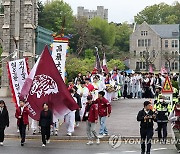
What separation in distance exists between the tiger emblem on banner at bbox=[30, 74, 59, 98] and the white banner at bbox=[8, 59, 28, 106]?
2.01 metres

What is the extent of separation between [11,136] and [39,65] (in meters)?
2.76

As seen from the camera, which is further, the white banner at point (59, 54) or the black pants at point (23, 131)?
the white banner at point (59, 54)

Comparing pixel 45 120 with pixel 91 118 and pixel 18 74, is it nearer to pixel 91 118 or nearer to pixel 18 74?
pixel 91 118

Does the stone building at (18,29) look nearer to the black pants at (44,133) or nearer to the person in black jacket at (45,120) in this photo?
the black pants at (44,133)

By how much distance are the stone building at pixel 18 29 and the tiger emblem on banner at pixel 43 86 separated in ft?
66.2

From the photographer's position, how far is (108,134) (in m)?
16.6

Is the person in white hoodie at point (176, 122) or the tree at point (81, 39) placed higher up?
the tree at point (81, 39)

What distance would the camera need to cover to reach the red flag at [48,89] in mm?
16125

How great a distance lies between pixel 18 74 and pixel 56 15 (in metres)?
67.3

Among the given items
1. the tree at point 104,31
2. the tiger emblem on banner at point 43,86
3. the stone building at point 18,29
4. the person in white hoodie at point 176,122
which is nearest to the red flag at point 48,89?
the tiger emblem on banner at point 43,86

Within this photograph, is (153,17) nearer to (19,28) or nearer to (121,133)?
(19,28)

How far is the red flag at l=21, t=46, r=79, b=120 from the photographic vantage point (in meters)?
16.1

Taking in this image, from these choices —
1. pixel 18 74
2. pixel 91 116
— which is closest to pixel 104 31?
pixel 18 74

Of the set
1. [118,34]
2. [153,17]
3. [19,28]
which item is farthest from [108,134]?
[153,17]
